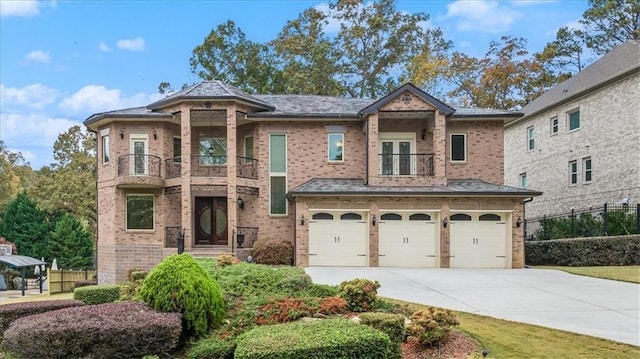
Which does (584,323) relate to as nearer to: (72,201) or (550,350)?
(550,350)

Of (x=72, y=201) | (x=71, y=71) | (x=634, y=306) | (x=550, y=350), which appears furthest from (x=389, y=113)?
(x=72, y=201)

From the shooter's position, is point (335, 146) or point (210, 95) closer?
point (210, 95)

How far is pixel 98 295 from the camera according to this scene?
1121 centimetres

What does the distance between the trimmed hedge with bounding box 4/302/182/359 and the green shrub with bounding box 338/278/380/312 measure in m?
3.32

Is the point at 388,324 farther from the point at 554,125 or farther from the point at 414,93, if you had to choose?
the point at 554,125

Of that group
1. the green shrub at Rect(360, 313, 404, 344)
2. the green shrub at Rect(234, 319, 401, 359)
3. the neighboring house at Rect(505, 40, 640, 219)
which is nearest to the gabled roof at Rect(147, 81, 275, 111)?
the green shrub at Rect(360, 313, 404, 344)

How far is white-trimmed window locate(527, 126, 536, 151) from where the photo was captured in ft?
99.2

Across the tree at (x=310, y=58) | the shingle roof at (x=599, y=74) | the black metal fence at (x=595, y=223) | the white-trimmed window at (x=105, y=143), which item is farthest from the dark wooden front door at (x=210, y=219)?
the shingle roof at (x=599, y=74)

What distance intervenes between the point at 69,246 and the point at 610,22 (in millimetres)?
40803

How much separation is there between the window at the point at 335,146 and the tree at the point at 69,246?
22.2 meters

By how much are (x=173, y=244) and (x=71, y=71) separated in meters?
11.5

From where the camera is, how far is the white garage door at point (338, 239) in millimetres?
20078

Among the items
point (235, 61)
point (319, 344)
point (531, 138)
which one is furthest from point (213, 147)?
point (531, 138)

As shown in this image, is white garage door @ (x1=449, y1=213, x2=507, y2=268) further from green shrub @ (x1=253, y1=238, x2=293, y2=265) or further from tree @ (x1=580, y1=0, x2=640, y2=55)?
tree @ (x1=580, y1=0, x2=640, y2=55)
